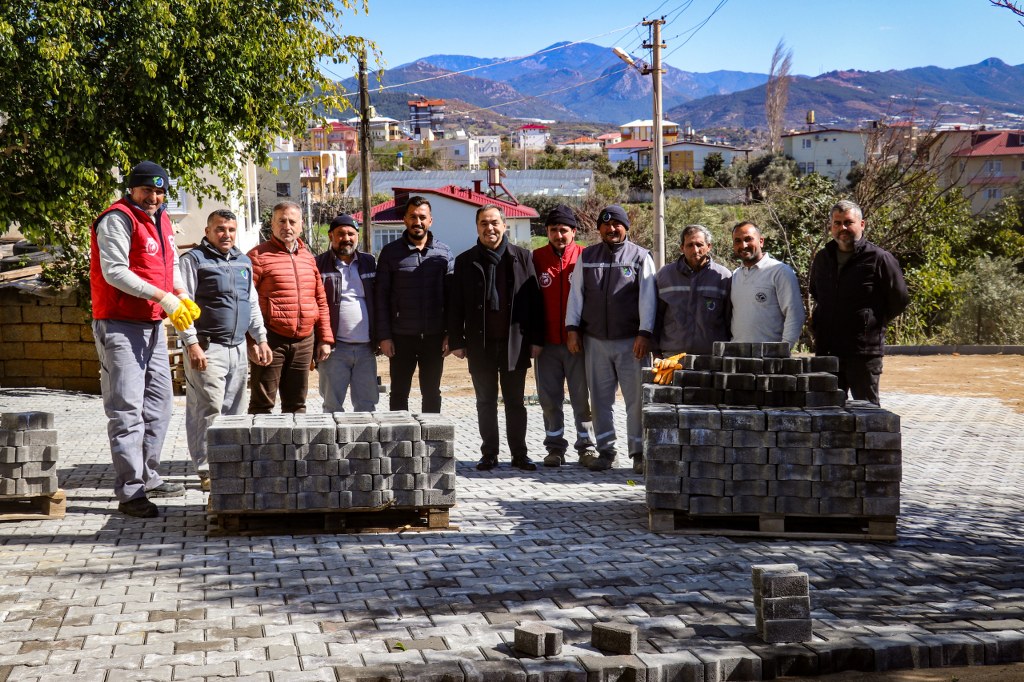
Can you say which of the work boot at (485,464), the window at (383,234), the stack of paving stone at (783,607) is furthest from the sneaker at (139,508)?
the window at (383,234)

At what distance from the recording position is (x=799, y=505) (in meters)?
6.75

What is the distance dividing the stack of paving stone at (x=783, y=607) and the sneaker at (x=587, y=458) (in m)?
Answer: 4.54

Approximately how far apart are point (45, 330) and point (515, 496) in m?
9.95

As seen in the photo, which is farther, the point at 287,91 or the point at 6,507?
the point at 287,91

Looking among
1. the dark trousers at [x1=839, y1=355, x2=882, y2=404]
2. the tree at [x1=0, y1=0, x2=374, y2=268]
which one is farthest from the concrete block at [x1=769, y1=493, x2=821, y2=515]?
the tree at [x1=0, y1=0, x2=374, y2=268]

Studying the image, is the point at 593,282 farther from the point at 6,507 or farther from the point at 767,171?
the point at 767,171

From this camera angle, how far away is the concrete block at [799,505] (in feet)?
22.1

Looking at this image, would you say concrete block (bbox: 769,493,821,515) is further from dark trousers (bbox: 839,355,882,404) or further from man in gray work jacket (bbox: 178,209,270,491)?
man in gray work jacket (bbox: 178,209,270,491)

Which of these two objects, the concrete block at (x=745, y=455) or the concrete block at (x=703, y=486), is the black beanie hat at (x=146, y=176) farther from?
the concrete block at (x=745, y=455)

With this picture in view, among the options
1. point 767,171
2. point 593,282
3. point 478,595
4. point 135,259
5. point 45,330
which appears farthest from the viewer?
point 767,171

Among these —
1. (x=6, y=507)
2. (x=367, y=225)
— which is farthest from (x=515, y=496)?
(x=367, y=225)

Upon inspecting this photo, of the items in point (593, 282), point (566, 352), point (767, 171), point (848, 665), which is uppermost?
point (767, 171)

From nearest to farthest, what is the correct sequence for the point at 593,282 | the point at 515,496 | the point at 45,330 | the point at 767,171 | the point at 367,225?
the point at 515,496 < the point at 593,282 < the point at 45,330 < the point at 367,225 < the point at 767,171

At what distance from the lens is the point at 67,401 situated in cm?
1463
